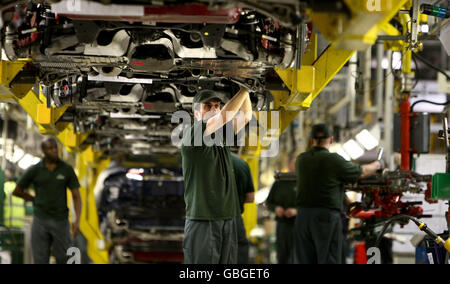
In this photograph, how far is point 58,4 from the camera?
4.34m

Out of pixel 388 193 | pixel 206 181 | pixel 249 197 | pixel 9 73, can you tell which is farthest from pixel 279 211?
pixel 9 73

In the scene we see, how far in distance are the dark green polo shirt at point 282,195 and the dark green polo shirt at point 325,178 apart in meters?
2.14

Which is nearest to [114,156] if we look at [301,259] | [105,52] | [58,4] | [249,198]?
[249,198]

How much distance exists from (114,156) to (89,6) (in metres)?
7.06

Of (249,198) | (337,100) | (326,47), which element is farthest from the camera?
(337,100)

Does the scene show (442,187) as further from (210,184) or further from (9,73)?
(9,73)

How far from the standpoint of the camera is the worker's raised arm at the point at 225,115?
488 cm

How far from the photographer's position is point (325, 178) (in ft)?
20.7

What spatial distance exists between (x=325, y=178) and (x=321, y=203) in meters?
0.23

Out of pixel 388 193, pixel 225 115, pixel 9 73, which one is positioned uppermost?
pixel 9 73
